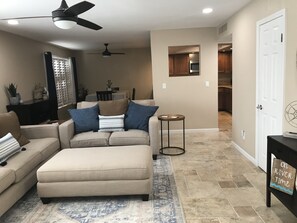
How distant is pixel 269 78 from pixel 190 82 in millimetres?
2618

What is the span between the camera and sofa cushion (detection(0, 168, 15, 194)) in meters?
2.47

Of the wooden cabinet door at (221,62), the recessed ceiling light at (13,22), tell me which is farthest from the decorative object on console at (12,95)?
the wooden cabinet door at (221,62)

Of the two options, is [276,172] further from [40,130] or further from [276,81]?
[40,130]

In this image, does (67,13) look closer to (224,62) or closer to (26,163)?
(26,163)

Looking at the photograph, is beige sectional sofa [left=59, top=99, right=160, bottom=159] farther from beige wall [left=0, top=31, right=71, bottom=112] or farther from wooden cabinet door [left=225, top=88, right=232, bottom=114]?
wooden cabinet door [left=225, top=88, right=232, bottom=114]

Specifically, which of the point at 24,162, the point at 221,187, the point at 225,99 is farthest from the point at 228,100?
the point at 24,162

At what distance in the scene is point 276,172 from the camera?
2.45 metres

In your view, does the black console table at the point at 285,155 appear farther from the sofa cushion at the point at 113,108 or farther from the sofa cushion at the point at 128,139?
the sofa cushion at the point at 113,108

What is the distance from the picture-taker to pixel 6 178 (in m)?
2.53

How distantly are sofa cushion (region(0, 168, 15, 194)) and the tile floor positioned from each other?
1779 mm

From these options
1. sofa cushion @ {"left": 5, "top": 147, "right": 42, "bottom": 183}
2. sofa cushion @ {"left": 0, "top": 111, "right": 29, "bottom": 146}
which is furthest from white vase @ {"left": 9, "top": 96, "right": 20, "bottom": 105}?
sofa cushion @ {"left": 5, "top": 147, "right": 42, "bottom": 183}

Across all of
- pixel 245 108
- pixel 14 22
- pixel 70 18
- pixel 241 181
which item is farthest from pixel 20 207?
pixel 245 108

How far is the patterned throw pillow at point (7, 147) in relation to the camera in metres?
2.89

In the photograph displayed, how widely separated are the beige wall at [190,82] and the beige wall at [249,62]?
777 mm
